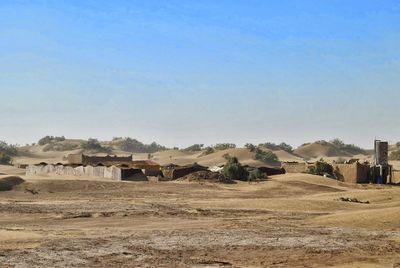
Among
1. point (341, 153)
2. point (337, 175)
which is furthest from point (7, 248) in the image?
point (341, 153)

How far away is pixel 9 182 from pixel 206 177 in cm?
1596

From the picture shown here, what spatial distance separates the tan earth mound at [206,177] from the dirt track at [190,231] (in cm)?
1081

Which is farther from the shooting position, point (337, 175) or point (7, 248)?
point (337, 175)

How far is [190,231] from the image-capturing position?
73.9 ft

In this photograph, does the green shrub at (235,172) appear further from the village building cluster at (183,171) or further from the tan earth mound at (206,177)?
the village building cluster at (183,171)

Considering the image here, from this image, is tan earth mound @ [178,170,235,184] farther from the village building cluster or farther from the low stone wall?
the low stone wall

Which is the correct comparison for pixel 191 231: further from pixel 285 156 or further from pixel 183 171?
pixel 285 156

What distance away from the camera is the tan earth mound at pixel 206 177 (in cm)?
5364

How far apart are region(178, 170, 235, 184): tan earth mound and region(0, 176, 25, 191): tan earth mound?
14.0m

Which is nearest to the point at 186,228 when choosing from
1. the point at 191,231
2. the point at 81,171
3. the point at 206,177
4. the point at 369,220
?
the point at 191,231

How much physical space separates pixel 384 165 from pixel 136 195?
82.9ft

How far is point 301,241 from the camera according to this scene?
2016cm

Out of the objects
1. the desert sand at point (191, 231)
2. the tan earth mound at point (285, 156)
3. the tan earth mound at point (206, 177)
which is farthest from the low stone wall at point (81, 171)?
the tan earth mound at point (285, 156)

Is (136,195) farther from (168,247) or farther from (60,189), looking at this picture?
(168,247)
